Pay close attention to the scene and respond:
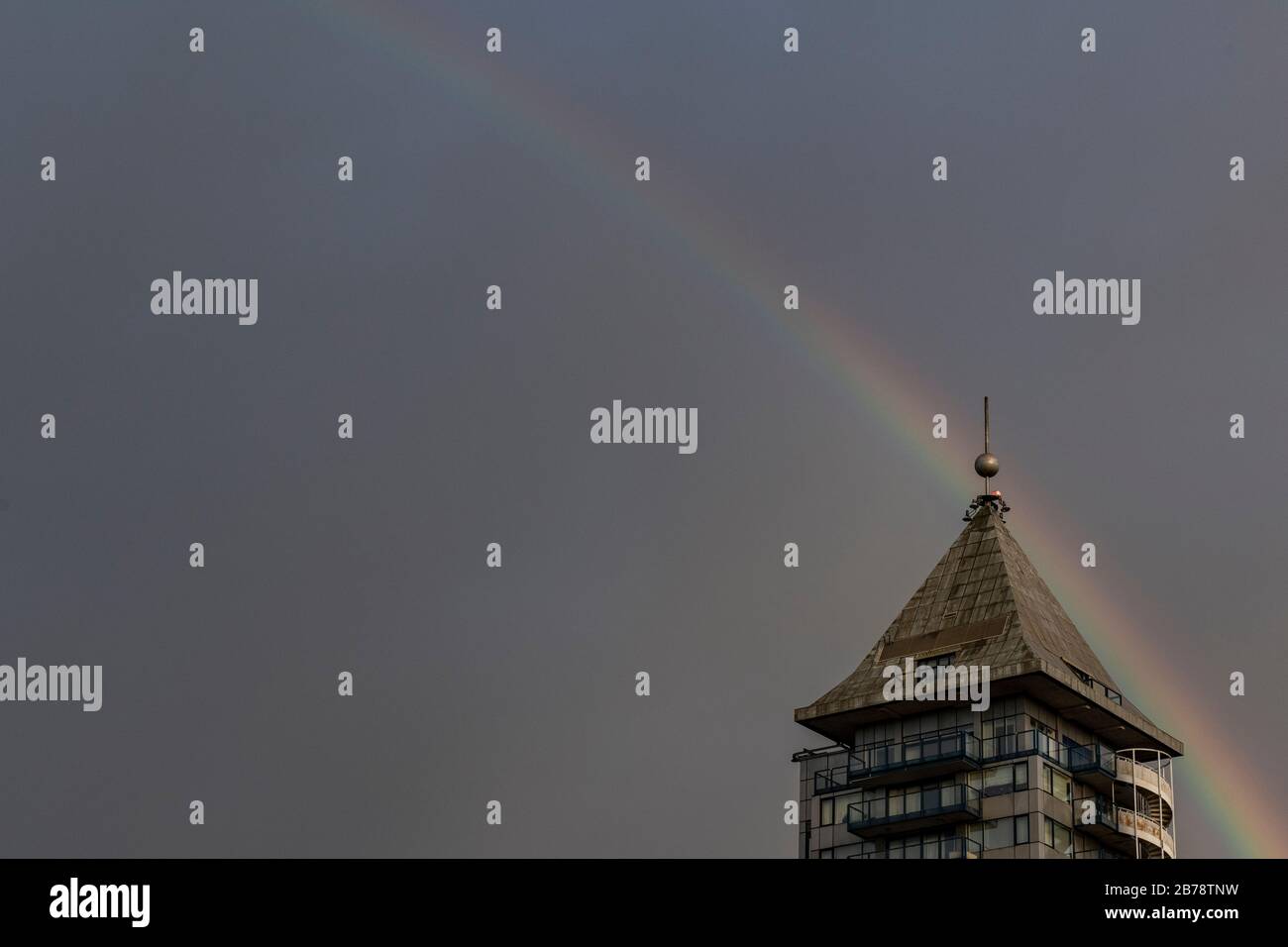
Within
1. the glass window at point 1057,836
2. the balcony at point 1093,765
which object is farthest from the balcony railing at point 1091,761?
the glass window at point 1057,836

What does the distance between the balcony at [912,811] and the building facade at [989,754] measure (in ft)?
0.23

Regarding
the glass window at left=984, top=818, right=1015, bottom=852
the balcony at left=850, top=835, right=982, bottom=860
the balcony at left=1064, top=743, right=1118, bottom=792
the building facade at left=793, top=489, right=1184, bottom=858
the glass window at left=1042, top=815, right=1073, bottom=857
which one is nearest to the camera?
the glass window at left=1042, top=815, right=1073, bottom=857

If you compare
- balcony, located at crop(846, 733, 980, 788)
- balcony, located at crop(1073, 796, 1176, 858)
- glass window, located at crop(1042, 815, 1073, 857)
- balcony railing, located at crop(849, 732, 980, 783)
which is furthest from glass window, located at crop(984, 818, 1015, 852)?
balcony, located at crop(1073, 796, 1176, 858)

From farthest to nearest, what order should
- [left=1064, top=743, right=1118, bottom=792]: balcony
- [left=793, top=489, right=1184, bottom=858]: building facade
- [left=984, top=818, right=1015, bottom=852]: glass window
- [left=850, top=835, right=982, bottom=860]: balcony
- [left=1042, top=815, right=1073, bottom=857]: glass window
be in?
[left=1064, top=743, right=1118, bottom=792]: balcony, [left=793, top=489, right=1184, bottom=858]: building facade, [left=984, top=818, right=1015, bottom=852]: glass window, [left=850, top=835, right=982, bottom=860]: balcony, [left=1042, top=815, right=1073, bottom=857]: glass window

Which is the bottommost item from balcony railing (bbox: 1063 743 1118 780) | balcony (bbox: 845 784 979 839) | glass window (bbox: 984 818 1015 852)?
glass window (bbox: 984 818 1015 852)

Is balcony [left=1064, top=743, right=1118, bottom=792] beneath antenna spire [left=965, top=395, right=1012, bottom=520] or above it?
beneath

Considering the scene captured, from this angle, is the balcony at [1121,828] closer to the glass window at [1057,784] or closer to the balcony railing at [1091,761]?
the glass window at [1057,784]

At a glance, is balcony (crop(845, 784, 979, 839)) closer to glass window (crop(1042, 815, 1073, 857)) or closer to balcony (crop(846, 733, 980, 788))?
balcony (crop(846, 733, 980, 788))

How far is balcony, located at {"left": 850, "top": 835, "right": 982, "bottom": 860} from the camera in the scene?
110500 mm

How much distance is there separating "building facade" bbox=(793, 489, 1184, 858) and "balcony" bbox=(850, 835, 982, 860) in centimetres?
9

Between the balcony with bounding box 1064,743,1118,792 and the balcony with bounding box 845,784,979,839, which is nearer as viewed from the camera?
the balcony with bounding box 845,784,979,839

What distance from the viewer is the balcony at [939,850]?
363 ft
